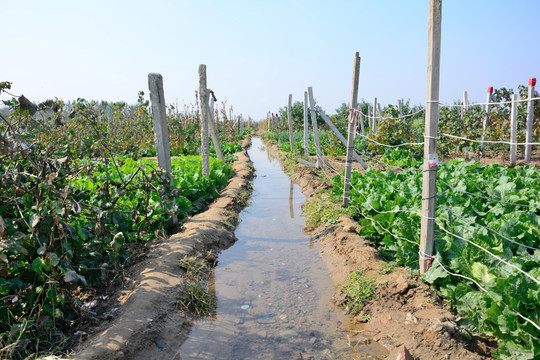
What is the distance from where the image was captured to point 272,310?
161 inches

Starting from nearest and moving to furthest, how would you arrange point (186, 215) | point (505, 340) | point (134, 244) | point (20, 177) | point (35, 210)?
point (505, 340)
point (35, 210)
point (20, 177)
point (134, 244)
point (186, 215)

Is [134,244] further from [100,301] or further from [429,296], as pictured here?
[429,296]

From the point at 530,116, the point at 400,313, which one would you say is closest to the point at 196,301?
the point at 400,313

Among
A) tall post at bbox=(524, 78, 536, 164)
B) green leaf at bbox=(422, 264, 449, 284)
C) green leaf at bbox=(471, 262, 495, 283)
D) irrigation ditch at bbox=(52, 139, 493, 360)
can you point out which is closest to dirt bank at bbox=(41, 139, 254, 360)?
irrigation ditch at bbox=(52, 139, 493, 360)

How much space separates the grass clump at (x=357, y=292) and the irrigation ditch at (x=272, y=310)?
0.16ft

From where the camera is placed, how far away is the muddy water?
132 inches

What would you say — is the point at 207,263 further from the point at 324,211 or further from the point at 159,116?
the point at 324,211

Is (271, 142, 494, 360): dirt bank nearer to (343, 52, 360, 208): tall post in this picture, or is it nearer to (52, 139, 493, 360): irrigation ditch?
(52, 139, 493, 360): irrigation ditch

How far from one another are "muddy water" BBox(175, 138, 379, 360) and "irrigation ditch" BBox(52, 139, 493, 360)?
0.04 feet

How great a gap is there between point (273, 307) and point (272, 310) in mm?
72

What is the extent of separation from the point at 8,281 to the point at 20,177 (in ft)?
3.38

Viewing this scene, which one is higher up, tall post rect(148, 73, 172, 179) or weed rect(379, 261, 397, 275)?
tall post rect(148, 73, 172, 179)

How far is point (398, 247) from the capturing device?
4.39 meters

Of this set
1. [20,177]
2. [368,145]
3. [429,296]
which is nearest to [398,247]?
[429,296]
